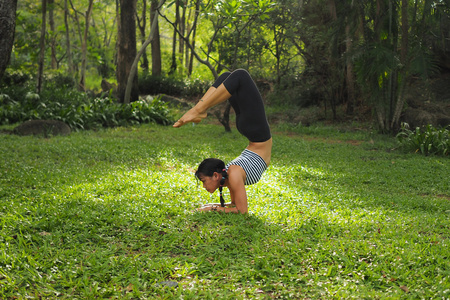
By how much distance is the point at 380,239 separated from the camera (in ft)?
13.1

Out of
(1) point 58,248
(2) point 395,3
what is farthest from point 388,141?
(1) point 58,248

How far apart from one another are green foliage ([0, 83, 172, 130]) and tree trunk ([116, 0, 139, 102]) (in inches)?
30.5

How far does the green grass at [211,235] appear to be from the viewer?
3.17 m

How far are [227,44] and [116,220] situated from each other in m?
17.0

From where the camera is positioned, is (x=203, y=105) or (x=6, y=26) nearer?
(x=203, y=105)

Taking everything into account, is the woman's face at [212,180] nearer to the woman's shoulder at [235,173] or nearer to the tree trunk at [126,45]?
the woman's shoulder at [235,173]

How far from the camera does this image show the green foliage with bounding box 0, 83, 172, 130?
39.1ft

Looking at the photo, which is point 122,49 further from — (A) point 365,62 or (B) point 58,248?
(B) point 58,248

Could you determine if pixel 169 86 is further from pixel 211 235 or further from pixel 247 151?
pixel 211 235

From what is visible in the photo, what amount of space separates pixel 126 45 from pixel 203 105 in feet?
39.8

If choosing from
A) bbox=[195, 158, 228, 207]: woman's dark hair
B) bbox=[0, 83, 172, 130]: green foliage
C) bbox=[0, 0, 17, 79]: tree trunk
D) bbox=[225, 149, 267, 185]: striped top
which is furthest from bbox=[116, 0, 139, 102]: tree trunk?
bbox=[195, 158, 228, 207]: woman's dark hair

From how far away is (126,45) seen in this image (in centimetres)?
1523

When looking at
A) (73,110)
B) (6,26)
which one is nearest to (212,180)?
(6,26)

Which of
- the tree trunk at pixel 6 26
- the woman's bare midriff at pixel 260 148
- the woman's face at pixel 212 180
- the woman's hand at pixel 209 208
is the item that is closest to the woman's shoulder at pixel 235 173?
the woman's face at pixel 212 180
